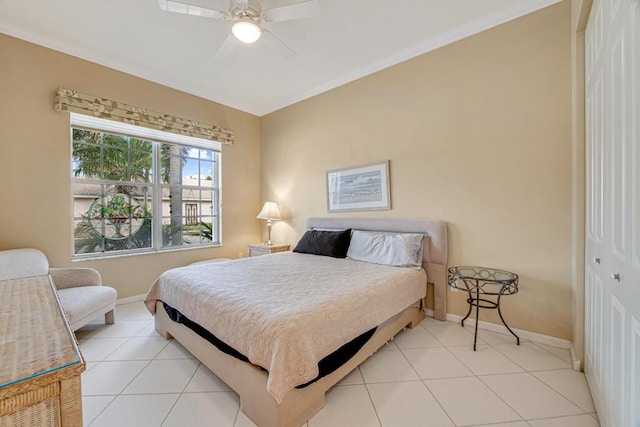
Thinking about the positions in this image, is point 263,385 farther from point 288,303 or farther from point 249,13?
point 249,13

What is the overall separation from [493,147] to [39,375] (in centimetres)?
310

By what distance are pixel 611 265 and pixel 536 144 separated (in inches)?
55.4

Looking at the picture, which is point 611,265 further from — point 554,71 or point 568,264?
point 554,71

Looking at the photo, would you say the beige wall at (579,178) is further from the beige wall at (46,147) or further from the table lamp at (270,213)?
the beige wall at (46,147)

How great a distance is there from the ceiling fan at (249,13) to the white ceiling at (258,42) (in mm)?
281

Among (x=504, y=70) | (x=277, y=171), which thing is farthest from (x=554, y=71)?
(x=277, y=171)

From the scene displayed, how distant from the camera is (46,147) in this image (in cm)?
282

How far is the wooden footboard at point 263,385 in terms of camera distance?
1.38 metres

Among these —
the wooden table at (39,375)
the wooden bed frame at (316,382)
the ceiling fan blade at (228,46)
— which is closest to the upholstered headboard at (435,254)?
the wooden bed frame at (316,382)

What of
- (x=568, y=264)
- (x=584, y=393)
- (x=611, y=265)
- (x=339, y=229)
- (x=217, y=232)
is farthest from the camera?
(x=217, y=232)

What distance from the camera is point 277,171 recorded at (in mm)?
4570

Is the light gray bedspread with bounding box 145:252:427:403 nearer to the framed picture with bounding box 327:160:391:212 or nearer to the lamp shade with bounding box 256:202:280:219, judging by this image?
the framed picture with bounding box 327:160:391:212

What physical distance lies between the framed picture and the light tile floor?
1.62m

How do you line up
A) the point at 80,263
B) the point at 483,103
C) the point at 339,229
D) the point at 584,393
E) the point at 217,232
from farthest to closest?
1. the point at 217,232
2. the point at 339,229
3. the point at 80,263
4. the point at 483,103
5. the point at 584,393
